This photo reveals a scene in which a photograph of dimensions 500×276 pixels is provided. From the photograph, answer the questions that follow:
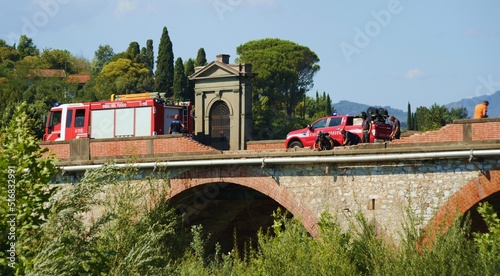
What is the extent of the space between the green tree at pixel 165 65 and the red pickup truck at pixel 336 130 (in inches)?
2160

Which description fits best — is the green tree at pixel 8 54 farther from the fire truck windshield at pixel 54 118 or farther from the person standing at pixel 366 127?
the person standing at pixel 366 127

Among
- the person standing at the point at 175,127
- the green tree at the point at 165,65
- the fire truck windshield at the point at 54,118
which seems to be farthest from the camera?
the green tree at the point at 165,65

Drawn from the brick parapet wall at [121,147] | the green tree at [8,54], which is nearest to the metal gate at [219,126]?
the brick parapet wall at [121,147]

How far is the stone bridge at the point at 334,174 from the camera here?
22.8m

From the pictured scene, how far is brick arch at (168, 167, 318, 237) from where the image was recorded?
2544cm

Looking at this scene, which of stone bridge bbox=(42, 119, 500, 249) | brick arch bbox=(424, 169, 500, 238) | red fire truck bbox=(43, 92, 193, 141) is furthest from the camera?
red fire truck bbox=(43, 92, 193, 141)

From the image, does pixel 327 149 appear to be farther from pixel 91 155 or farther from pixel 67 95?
pixel 67 95

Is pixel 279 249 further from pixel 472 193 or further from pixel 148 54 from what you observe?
pixel 148 54

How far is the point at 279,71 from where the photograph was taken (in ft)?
264

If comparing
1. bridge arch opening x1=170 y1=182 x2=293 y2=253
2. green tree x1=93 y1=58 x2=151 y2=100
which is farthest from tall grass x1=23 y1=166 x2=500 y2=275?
green tree x1=93 y1=58 x2=151 y2=100

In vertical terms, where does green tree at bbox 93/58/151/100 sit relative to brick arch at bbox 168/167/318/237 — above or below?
above

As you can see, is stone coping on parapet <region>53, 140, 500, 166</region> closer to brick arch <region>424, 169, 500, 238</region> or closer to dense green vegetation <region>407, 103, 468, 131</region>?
brick arch <region>424, 169, 500, 238</region>

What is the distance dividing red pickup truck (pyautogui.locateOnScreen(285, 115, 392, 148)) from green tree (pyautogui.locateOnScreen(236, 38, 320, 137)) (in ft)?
148

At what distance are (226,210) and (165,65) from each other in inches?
2121
